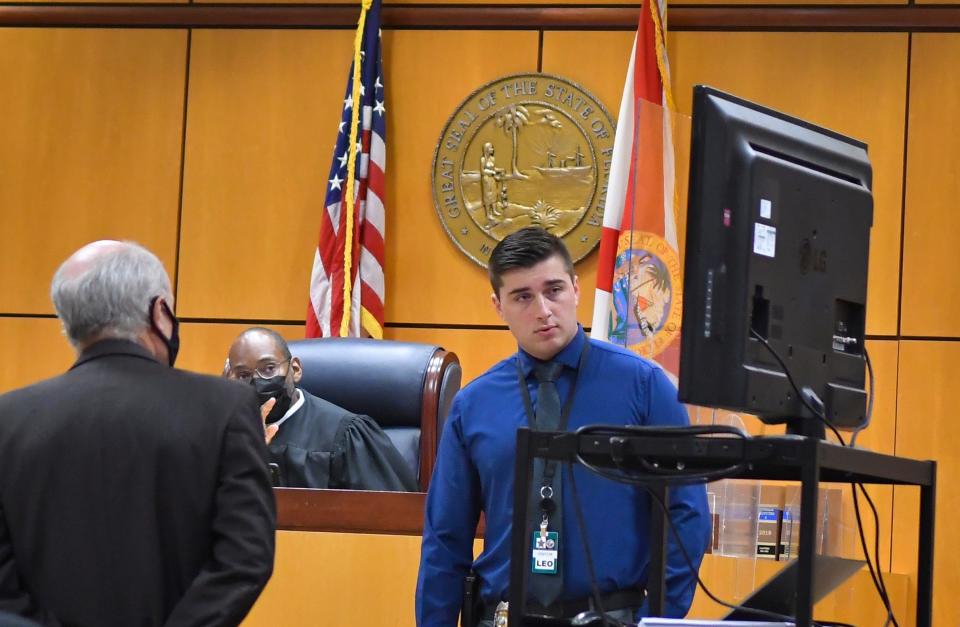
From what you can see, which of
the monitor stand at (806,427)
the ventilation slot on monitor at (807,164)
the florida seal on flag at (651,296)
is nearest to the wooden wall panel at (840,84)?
the florida seal on flag at (651,296)

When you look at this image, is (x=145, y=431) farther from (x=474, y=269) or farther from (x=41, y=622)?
(x=474, y=269)

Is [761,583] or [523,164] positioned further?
[523,164]

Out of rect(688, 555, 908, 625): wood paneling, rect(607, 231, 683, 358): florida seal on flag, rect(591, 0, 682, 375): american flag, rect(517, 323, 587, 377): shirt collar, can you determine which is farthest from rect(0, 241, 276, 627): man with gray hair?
rect(607, 231, 683, 358): florida seal on flag

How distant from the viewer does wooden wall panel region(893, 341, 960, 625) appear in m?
5.08

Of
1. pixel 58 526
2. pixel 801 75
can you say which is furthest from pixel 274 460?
pixel 801 75

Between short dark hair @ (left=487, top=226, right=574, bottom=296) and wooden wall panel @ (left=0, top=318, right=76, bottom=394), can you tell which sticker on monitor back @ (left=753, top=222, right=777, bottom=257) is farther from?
wooden wall panel @ (left=0, top=318, right=76, bottom=394)

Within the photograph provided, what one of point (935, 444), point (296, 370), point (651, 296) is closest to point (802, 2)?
point (935, 444)

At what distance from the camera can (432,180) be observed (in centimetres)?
561

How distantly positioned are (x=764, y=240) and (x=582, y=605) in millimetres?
892

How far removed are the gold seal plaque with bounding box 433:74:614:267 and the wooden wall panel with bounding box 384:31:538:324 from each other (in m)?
0.07

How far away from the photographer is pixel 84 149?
588cm

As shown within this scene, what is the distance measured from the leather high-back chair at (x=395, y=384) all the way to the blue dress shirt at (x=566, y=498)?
1.42 m

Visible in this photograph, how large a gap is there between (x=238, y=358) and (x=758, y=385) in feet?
9.61

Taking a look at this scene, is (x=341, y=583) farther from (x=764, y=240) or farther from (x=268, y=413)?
(x=764, y=240)
